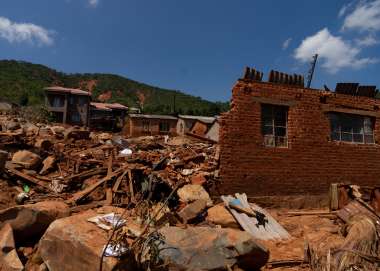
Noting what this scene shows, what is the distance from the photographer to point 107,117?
4200 cm

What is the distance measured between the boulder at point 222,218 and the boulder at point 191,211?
0.91ft

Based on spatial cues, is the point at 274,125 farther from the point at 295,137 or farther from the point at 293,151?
the point at 293,151

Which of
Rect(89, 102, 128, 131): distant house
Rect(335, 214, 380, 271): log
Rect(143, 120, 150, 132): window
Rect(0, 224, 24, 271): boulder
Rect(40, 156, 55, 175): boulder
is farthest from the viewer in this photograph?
Rect(89, 102, 128, 131): distant house

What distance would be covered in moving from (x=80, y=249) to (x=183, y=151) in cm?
784

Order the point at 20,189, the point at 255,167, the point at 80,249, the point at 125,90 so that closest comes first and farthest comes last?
the point at 80,249, the point at 20,189, the point at 255,167, the point at 125,90

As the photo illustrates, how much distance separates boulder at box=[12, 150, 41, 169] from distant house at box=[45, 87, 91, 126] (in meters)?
30.2

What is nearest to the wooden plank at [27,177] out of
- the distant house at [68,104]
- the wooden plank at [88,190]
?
the wooden plank at [88,190]

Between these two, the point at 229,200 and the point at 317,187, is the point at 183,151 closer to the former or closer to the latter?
the point at 229,200

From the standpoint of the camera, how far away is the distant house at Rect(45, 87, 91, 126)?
1534 inches

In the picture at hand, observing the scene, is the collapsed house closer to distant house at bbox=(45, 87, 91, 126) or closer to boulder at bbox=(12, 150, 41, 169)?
distant house at bbox=(45, 87, 91, 126)

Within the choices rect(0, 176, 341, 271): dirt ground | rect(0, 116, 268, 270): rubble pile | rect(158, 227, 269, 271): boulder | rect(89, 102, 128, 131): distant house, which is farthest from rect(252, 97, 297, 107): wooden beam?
rect(89, 102, 128, 131): distant house

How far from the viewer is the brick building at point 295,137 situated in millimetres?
9289

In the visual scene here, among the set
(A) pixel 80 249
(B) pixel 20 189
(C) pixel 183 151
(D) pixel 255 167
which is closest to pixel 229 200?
(D) pixel 255 167

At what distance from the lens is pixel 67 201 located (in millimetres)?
7992
